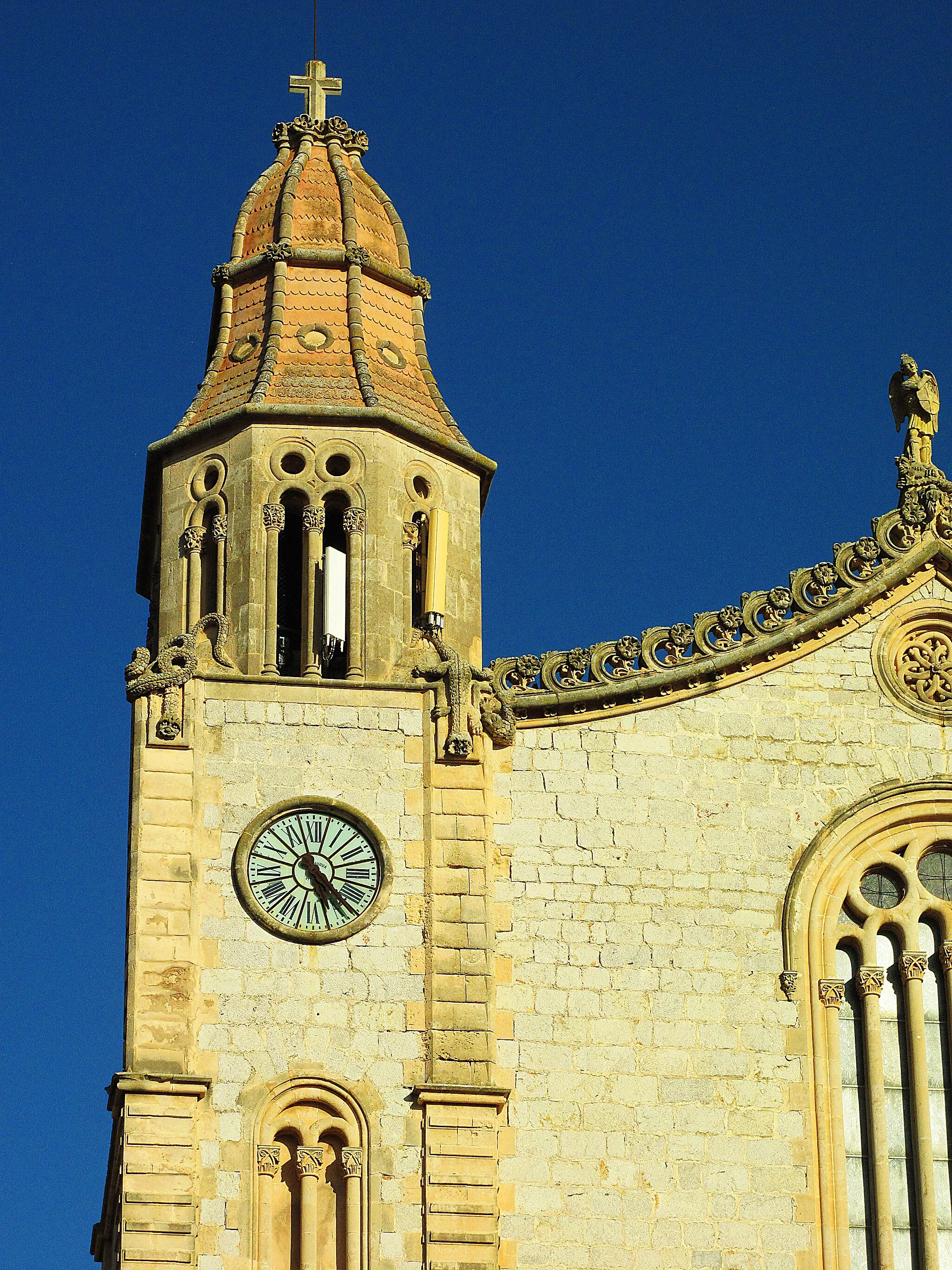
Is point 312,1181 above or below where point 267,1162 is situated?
below

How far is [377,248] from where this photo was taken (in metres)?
39.4

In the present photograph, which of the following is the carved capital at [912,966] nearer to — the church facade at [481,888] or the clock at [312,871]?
the church facade at [481,888]

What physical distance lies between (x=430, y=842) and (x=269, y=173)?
9576mm

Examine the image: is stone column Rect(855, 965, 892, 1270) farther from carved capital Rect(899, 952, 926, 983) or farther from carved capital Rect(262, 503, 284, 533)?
carved capital Rect(262, 503, 284, 533)

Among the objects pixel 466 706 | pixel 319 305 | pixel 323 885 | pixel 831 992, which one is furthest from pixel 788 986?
pixel 319 305

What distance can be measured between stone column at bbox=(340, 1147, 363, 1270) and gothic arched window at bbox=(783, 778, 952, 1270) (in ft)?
15.6

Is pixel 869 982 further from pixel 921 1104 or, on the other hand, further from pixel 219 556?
pixel 219 556

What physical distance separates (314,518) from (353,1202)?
24.9ft

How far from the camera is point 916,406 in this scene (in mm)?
38500

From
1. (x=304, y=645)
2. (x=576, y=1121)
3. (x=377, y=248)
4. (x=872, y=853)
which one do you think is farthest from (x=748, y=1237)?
(x=377, y=248)

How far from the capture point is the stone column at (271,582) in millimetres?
35750

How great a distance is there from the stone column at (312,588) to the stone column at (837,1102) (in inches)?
251

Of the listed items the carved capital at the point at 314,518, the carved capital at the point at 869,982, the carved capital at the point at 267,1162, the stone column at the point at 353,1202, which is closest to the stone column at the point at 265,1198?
the carved capital at the point at 267,1162

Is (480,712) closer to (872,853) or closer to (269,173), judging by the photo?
(872,853)
